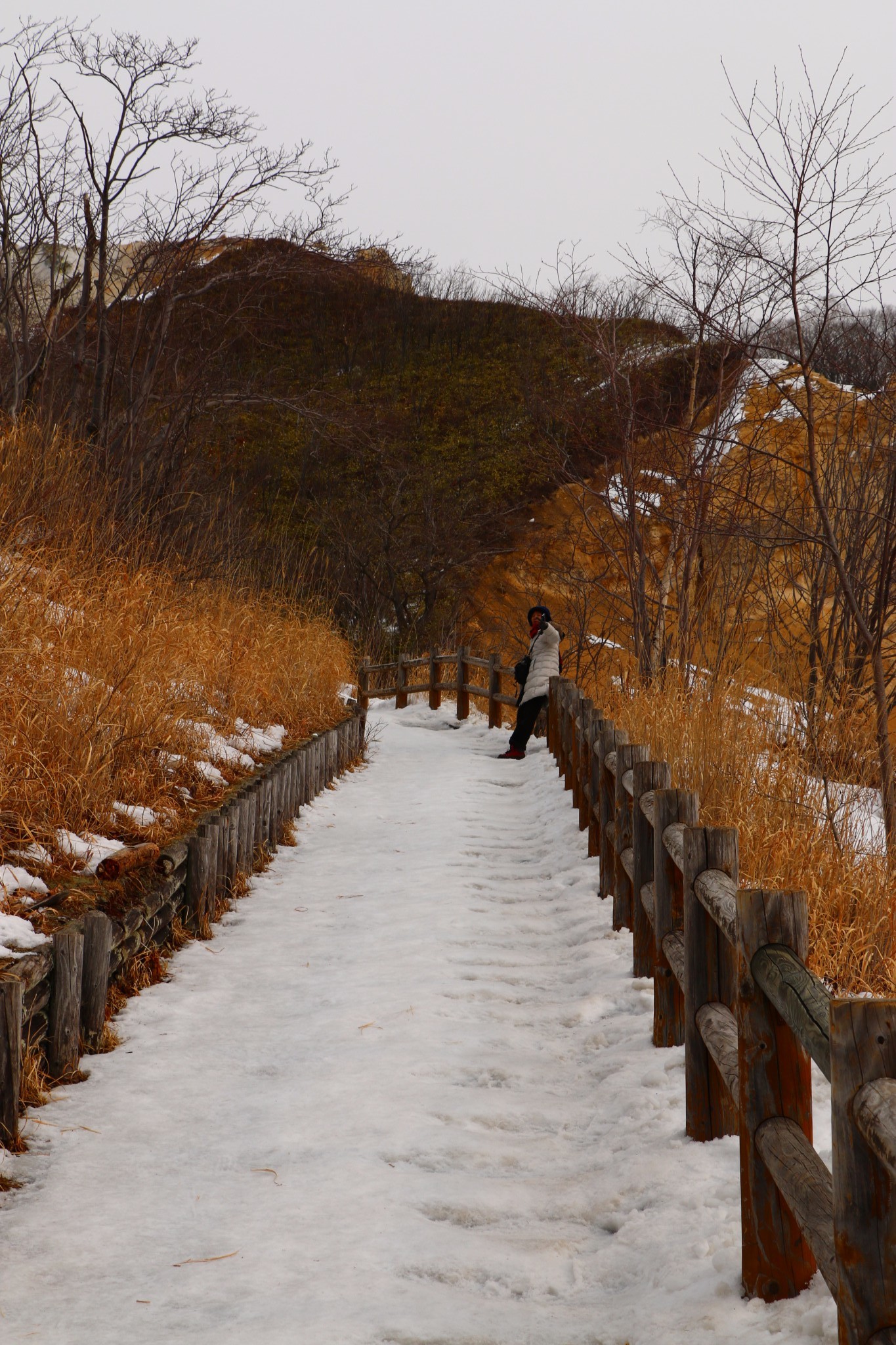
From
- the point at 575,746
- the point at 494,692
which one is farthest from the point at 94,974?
the point at 494,692

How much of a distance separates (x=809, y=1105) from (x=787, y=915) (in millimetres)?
418

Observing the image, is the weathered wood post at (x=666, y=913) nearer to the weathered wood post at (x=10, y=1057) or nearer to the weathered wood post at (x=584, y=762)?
the weathered wood post at (x=10, y=1057)

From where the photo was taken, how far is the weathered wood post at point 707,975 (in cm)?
278

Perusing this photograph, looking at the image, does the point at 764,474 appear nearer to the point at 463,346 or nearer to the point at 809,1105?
the point at 809,1105

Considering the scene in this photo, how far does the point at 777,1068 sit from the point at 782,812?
119 inches

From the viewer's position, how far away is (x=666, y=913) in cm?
359

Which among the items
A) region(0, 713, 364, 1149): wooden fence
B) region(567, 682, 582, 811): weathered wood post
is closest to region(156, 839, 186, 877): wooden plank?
region(0, 713, 364, 1149): wooden fence

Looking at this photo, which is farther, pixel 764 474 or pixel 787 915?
pixel 764 474

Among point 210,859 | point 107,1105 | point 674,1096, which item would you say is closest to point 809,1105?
point 674,1096

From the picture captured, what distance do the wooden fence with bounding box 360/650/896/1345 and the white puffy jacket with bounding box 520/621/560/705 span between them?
680cm

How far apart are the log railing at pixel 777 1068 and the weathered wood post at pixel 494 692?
32.9 feet

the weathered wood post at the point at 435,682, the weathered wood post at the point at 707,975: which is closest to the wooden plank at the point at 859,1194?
the weathered wood post at the point at 707,975

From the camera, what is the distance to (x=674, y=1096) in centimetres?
315

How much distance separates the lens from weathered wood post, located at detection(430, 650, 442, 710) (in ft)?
54.0
